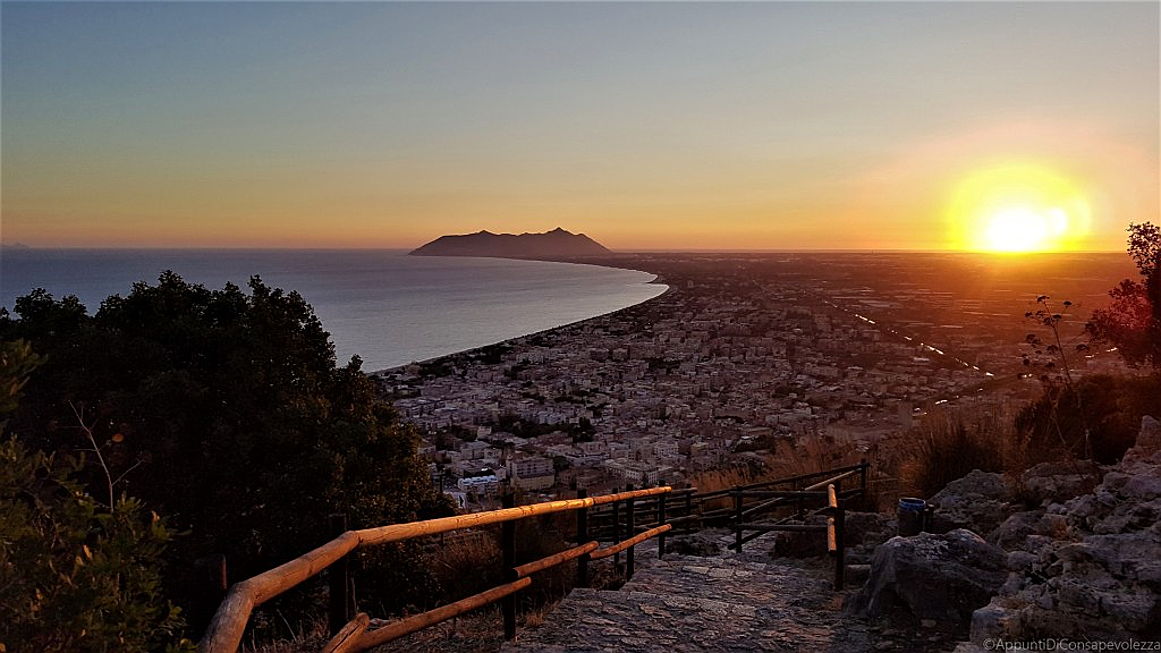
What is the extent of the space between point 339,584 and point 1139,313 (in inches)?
366

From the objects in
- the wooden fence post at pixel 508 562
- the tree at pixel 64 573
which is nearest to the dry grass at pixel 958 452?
the wooden fence post at pixel 508 562

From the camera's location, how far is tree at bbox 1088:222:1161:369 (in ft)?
27.3

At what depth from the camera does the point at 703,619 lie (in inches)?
197

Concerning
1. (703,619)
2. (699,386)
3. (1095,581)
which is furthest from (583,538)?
(699,386)

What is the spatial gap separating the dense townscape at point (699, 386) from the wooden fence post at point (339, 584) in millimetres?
8267

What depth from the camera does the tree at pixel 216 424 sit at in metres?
8.70

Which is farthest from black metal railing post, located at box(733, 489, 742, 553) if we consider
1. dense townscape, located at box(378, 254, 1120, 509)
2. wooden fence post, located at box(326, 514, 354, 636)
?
wooden fence post, located at box(326, 514, 354, 636)

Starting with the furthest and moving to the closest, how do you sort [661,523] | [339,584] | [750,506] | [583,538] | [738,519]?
[750,506]
[738,519]
[661,523]
[583,538]
[339,584]

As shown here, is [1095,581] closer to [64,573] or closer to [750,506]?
[64,573]

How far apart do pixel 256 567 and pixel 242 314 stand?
11.9 feet

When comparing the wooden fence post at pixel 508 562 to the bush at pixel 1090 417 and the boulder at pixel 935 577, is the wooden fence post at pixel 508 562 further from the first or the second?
the bush at pixel 1090 417

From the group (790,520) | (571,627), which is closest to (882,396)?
(790,520)

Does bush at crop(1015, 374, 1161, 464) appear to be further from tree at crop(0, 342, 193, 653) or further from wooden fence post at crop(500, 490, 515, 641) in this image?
tree at crop(0, 342, 193, 653)

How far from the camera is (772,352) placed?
53.6 metres
